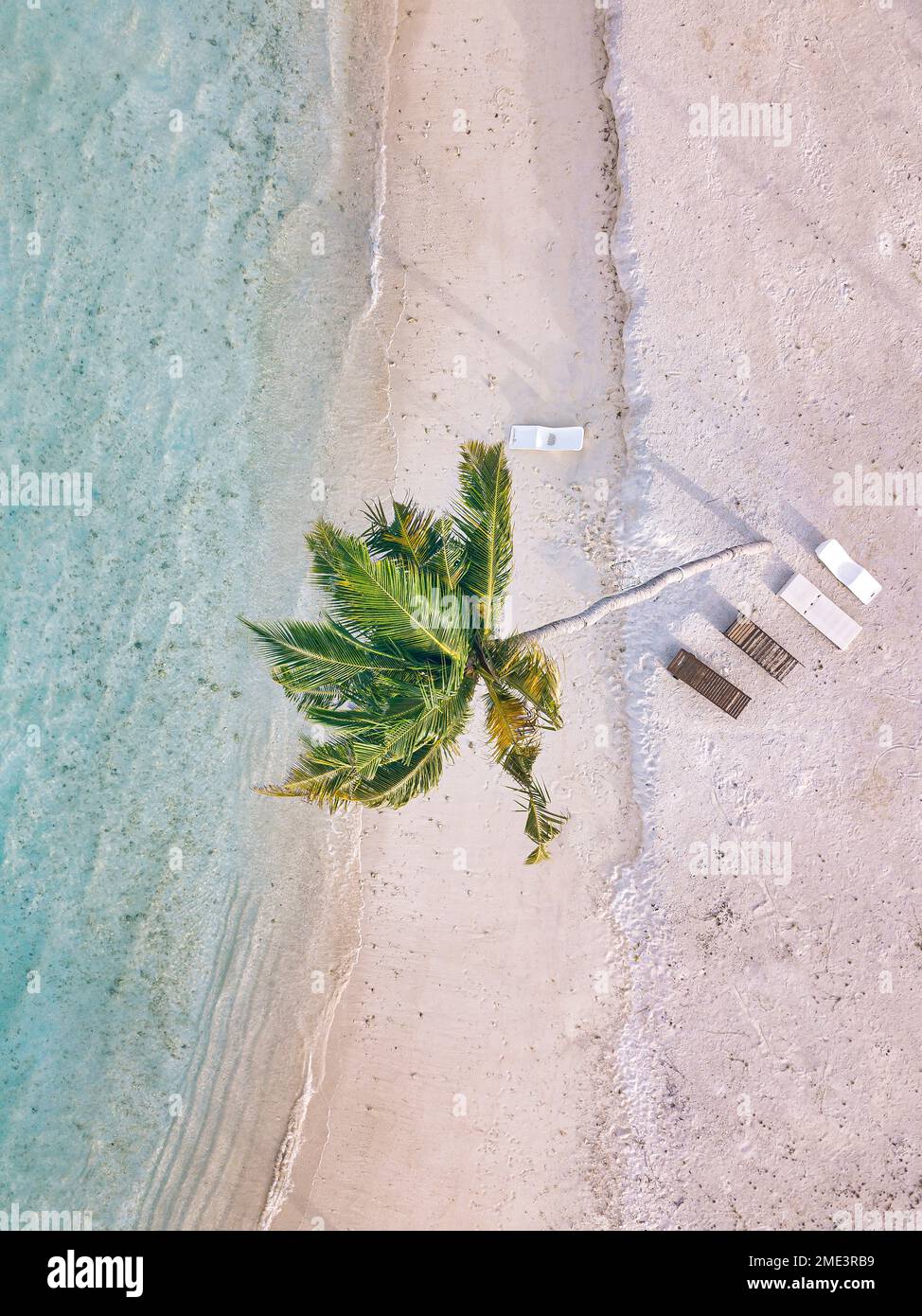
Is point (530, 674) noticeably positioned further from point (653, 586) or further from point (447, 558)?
point (653, 586)

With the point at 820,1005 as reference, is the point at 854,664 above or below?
above

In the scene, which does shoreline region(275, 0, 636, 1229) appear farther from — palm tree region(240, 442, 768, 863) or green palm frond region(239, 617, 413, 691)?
green palm frond region(239, 617, 413, 691)

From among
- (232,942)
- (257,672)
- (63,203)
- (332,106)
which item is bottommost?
(232,942)

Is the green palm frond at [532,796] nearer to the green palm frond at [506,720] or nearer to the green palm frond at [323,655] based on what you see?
the green palm frond at [506,720]

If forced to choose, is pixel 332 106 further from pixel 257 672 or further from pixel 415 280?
pixel 257 672

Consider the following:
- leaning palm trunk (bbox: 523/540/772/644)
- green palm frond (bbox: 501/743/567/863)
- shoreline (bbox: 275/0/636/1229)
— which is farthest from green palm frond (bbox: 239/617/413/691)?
shoreline (bbox: 275/0/636/1229)

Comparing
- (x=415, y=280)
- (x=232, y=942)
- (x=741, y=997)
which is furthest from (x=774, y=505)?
(x=232, y=942)
